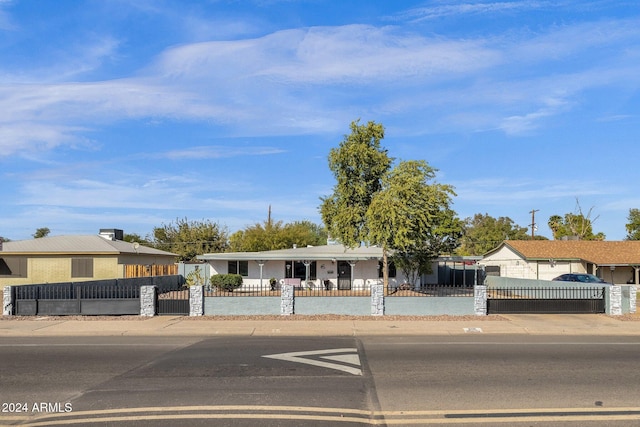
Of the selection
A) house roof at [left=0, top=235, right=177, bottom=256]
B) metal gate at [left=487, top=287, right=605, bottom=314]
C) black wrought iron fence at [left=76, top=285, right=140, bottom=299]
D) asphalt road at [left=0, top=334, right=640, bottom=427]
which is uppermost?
house roof at [left=0, top=235, right=177, bottom=256]

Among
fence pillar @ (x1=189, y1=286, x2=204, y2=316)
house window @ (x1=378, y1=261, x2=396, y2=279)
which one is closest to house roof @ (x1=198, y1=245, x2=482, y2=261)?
house window @ (x1=378, y1=261, x2=396, y2=279)

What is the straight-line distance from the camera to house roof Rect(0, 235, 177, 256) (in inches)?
1438

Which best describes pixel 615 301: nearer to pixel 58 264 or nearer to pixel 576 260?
pixel 576 260

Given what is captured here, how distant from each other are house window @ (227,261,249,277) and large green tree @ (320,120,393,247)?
10093mm

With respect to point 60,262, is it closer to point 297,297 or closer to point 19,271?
point 19,271

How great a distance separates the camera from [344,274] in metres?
38.0

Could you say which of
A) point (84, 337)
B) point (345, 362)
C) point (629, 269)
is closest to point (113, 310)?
point (84, 337)

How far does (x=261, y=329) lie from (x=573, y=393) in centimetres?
1132

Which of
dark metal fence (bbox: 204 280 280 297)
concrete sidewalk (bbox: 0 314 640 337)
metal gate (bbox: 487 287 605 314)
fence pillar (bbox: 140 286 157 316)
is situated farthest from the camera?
dark metal fence (bbox: 204 280 280 297)

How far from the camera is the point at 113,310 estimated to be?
2225 cm

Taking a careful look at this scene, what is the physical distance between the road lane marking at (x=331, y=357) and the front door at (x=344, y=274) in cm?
2314

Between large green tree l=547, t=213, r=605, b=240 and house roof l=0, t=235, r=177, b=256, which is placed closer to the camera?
house roof l=0, t=235, r=177, b=256

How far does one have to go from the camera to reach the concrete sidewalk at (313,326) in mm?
18312

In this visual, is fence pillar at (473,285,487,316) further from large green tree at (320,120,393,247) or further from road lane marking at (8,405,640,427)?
road lane marking at (8,405,640,427)
